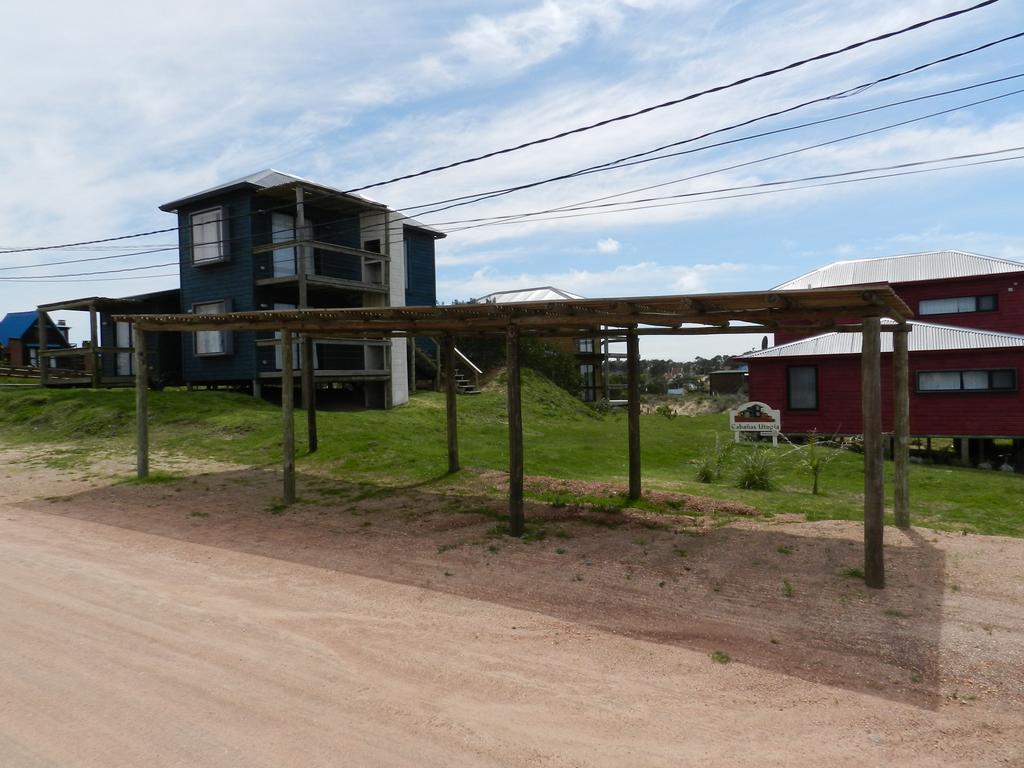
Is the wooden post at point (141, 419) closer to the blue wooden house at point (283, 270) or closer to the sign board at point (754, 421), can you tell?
the blue wooden house at point (283, 270)

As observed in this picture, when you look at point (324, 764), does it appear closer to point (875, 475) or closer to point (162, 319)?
point (875, 475)

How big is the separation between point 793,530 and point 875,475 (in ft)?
7.79

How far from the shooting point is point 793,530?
935 centimetres

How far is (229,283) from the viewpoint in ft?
78.0

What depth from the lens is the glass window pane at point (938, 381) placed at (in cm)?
2206

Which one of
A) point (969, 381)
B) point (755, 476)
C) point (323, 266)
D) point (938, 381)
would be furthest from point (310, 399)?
point (969, 381)

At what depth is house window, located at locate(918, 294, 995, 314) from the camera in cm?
2620

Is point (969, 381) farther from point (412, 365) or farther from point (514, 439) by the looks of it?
point (412, 365)

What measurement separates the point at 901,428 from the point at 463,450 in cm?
998

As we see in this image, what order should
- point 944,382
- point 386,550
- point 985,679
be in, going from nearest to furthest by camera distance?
point 985,679 < point 386,550 < point 944,382

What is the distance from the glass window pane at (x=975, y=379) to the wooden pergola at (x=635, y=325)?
48.8 feet

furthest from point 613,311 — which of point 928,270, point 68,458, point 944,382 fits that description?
point 928,270

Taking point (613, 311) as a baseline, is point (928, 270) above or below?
above

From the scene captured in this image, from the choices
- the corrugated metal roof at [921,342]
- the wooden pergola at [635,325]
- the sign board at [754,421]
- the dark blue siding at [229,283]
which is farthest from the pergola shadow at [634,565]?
the corrugated metal roof at [921,342]
